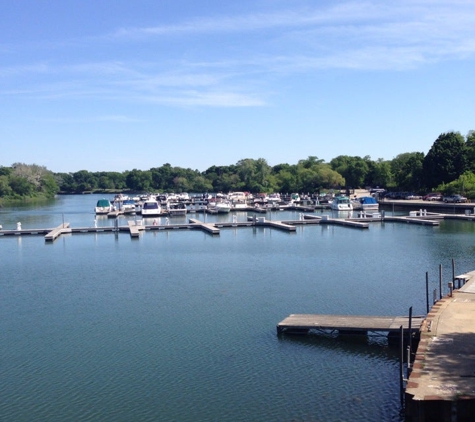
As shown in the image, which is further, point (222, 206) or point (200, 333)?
point (222, 206)

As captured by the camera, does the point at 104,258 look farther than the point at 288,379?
Yes

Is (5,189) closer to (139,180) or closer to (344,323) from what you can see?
(139,180)

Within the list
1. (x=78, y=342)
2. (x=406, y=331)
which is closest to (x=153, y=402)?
(x=78, y=342)

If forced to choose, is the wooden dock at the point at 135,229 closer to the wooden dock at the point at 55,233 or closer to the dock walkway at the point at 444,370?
the wooden dock at the point at 55,233

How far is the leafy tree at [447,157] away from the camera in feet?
257

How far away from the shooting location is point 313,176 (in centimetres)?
10231

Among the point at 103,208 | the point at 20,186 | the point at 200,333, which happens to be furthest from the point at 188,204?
the point at 200,333

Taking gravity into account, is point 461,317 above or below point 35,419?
above

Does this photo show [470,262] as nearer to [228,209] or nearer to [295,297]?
[295,297]

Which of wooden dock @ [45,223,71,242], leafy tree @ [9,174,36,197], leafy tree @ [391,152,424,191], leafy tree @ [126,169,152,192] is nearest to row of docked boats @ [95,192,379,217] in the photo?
→ leafy tree @ [391,152,424,191]

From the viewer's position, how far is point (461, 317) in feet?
54.5

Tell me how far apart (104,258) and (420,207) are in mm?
46021

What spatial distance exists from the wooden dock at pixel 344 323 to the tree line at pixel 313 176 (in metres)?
56.7

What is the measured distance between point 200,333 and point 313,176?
8492 cm
